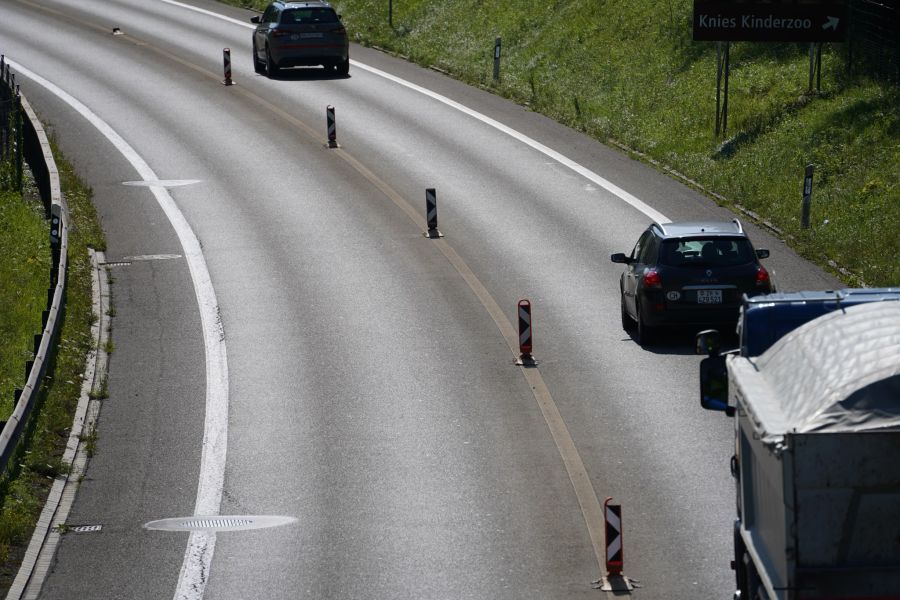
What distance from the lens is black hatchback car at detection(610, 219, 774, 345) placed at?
19984 millimetres

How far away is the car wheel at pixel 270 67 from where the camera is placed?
42.6 meters

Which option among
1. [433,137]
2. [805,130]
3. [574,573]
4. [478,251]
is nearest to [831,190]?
[805,130]

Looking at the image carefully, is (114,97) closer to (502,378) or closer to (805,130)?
(805,130)

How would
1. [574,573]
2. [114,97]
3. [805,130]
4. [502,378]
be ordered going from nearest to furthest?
[574,573] < [502,378] < [805,130] < [114,97]

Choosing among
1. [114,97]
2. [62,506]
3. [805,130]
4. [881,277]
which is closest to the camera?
[62,506]

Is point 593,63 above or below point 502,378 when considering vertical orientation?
above

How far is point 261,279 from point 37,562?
1106cm

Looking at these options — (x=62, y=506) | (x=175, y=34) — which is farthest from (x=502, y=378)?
(x=175, y=34)

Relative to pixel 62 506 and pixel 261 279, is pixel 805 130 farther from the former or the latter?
pixel 62 506

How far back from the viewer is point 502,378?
18.9 meters

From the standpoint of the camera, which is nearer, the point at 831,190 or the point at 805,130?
the point at 831,190

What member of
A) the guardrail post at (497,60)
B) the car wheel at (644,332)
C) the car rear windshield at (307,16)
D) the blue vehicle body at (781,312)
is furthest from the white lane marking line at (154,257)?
the car rear windshield at (307,16)

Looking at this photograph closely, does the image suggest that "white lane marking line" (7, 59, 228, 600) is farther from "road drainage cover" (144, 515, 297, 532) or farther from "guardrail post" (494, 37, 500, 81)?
"guardrail post" (494, 37, 500, 81)

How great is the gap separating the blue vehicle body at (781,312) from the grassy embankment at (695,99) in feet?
39.5
